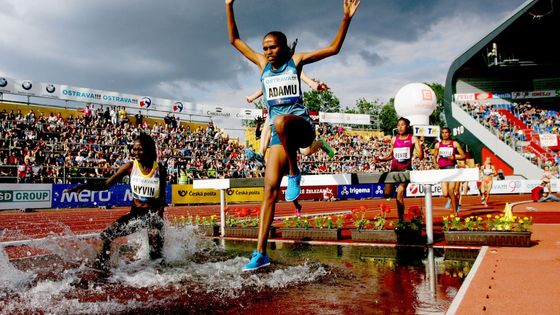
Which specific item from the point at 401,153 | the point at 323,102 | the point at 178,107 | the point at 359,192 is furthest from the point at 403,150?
the point at 323,102

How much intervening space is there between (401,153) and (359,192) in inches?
883

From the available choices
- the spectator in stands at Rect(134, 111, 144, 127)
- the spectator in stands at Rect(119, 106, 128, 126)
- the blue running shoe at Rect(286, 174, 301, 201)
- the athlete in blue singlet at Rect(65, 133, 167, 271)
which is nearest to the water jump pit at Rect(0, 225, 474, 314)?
the athlete in blue singlet at Rect(65, 133, 167, 271)

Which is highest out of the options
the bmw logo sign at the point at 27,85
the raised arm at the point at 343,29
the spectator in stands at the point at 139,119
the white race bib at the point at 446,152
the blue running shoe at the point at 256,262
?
the bmw logo sign at the point at 27,85

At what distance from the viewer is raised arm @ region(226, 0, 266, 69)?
14.7 ft

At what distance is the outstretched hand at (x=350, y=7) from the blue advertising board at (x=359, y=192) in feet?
86.7

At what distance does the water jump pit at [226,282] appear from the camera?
10.1ft

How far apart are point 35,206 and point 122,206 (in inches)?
179

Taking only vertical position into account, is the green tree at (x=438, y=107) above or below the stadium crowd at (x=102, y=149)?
above

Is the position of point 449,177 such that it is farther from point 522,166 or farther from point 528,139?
point 528,139

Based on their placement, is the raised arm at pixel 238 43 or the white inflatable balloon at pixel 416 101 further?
the white inflatable balloon at pixel 416 101

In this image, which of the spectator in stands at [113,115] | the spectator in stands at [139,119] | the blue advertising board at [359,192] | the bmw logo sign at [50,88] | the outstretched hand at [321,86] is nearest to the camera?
the outstretched hand at [321,86]

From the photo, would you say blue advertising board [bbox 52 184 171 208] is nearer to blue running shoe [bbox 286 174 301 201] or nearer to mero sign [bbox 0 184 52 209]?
mero sign [bbox 0 184 52 209]

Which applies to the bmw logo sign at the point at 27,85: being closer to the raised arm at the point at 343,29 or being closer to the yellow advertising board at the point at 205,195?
the yellow advertising board at the point at 205,195

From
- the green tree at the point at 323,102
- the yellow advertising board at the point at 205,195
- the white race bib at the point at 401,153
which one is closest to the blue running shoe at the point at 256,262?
the white race bib at the point at 401,153
